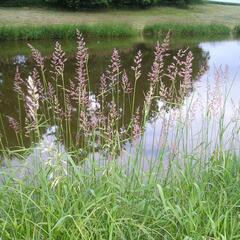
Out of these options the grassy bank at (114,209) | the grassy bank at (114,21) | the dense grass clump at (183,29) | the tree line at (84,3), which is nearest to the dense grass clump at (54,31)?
the grassy bank at (114,21)

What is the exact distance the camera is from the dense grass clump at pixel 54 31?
21031 mm

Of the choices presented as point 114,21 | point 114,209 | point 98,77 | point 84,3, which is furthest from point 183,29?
point 114,209

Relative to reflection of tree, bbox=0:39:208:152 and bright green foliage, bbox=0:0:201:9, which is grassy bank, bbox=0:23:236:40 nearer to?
reflection of tree, bbox=0:39:208:152

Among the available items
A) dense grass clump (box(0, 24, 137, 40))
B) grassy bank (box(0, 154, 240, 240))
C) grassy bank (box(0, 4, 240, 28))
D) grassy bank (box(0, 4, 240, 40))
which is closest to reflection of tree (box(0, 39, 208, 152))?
dense grass clump (box(0, 24, 137, 40))

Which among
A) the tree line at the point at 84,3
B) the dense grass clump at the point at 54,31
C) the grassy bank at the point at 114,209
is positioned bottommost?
the dense grass clump at the point at 54,31

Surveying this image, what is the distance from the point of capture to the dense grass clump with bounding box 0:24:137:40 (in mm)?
21031

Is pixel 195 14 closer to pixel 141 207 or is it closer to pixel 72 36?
pixel 72 36

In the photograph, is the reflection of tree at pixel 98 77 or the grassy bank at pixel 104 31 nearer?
the reflection of tree at pixel 98 77

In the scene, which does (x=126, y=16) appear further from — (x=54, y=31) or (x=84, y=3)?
(x=54, y=31)

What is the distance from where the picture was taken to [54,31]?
72.1 ft

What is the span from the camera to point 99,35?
2319 centimetres

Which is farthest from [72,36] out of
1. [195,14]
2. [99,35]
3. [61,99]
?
[195,14]

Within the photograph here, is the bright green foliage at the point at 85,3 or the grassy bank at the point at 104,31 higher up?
the bright green foliage at the point at 85,3

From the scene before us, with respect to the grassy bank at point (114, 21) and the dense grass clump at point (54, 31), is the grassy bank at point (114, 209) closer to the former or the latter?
the dense grass clump at point (54, 31)
